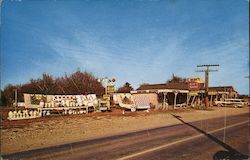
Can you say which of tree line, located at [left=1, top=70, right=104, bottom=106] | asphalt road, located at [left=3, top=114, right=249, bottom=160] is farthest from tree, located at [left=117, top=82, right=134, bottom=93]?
asphalt road, located at [left=3, top=114, right=249, bottom=160]

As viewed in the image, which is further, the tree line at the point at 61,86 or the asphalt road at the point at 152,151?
the tree line at the point at 61,86

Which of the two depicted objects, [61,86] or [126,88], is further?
[126,88]

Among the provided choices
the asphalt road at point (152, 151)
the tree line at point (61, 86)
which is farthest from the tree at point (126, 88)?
the asphalt road at point (152, 151)

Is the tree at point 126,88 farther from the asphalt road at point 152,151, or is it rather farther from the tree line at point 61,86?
the asphalt road at point 152,151

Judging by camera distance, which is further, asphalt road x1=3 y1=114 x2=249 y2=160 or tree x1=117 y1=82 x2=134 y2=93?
tree x1=117 y1=82 x2=134 y2=93

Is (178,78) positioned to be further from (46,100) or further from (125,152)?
(125,152)

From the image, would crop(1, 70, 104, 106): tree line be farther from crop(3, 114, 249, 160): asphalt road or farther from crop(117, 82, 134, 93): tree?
crop(3, 114, 249, 160): asphalt road

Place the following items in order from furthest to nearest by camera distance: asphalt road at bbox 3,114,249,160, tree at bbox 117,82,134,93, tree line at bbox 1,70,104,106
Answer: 1. tree at bbox 117,82,134,93
2. tree line at bbox 1,70,104,106
3. asphalt road at bbox 3,114,249,160

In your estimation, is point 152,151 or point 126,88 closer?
point 152,151

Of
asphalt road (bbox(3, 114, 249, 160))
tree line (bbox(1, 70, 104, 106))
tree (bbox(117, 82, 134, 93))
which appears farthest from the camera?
tree (bbox(117, 82, 134, 93))

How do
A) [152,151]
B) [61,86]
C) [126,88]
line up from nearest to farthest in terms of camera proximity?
[152,151] < [61,86] < [126,88]

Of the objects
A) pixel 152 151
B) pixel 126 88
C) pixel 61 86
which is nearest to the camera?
pixel 152 151

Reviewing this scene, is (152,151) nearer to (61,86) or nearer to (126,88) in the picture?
(61,86)

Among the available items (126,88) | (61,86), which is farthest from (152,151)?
(126,88)
